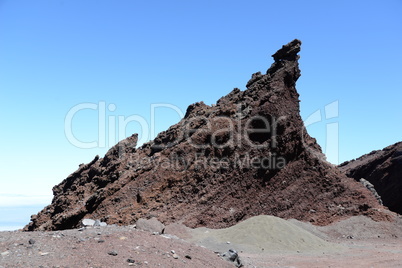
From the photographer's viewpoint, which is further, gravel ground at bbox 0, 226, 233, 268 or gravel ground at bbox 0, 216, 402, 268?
gravel ground at bbox 0, 216, 402, 268

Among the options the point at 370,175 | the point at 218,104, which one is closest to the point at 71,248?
the point at 218,104

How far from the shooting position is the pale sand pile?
20.3 metres

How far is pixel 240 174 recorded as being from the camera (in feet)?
99.6

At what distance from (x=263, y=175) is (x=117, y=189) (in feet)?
38.7

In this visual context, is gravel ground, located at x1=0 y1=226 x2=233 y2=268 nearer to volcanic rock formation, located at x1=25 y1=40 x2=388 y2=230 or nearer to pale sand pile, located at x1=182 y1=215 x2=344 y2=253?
pale sand pile, located at x1=182 y1=215 x2=344 y2=253

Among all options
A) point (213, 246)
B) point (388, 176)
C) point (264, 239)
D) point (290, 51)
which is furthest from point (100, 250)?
point (388, 176)

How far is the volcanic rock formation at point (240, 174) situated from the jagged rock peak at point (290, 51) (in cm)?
9

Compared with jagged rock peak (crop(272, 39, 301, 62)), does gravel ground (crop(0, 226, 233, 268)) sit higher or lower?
lower

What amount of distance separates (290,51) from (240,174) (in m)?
12.2

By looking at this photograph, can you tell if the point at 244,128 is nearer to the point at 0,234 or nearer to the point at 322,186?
the point at 322,186

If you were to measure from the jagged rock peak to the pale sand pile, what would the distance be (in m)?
17.1

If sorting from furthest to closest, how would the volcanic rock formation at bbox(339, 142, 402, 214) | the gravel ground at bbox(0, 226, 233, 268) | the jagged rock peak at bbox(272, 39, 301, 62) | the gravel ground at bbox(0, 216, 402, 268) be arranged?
the volcanic rock formation at bbox(339, 142, 402, 214), the jagged rock peak at bbox(272, 39, 301, 62), the gravel ground at bbox(0, 216, 402, 268), the gravel ground at bbox(0, 226, 233, 268)

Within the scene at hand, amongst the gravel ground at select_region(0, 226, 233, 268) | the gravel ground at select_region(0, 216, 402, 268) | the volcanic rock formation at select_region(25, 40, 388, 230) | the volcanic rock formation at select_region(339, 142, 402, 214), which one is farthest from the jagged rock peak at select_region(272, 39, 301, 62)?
the volcanic rock formation at select_region(339, 142, 402, 214)

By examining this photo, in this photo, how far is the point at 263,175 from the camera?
99.2 feet
